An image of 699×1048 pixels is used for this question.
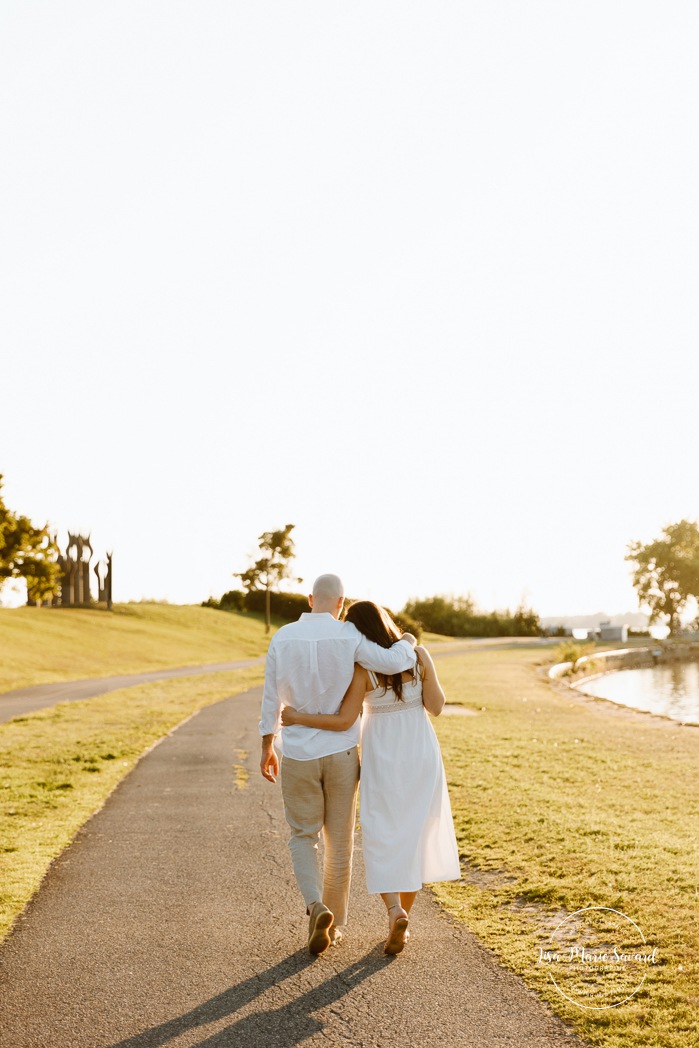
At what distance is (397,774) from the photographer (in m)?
5.45

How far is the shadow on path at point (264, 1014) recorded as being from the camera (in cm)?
412

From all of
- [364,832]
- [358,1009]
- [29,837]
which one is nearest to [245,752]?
[29,837]

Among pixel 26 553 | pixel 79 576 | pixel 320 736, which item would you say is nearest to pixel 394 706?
pixel 320 736

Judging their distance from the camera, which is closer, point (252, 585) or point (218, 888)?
point (218, 888)

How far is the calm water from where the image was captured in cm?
2683

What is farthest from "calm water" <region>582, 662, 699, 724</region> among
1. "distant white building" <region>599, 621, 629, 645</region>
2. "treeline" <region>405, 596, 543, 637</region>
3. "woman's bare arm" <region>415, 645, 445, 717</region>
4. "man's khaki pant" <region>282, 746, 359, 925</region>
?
"treeline" <region>405, 596, 543, 637</region>

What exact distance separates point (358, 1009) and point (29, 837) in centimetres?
513

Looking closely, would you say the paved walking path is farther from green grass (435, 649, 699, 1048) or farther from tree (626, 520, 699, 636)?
tree (626, 520, 699, 636)

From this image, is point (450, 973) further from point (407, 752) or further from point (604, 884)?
point (604, 884)

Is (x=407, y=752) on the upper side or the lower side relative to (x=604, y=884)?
upper

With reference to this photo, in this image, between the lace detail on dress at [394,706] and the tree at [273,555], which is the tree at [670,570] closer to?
the tree at [273,555]

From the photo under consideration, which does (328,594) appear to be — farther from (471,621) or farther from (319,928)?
(471,621)

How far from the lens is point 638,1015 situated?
438 cm

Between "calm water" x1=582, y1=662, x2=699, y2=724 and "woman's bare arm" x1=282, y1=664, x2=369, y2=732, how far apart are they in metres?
18.2
